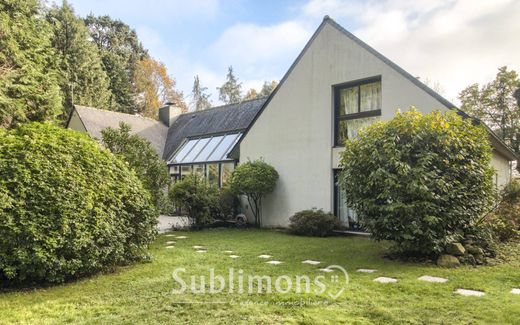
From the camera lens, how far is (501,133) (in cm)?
2552

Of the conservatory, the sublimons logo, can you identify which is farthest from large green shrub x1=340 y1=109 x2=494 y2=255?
the conservatory

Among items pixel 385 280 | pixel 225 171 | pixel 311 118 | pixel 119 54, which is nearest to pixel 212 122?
pixel 225 171

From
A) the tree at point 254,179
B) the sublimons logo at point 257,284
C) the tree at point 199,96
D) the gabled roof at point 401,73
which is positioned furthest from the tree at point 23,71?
the tree at point 199,96

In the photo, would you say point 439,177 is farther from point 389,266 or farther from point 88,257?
point 88,257

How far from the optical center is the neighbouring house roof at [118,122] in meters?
18.6

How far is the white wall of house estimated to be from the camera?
10.5 metres

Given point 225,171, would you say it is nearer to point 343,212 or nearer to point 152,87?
point 343,212

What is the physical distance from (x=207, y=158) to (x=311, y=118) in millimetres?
6043

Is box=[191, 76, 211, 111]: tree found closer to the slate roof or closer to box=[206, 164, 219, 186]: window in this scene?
the slate roof

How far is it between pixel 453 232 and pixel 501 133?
23.1 metres

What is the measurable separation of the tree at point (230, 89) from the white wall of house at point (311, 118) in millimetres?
34953

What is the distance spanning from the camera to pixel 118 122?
1991 centimetres

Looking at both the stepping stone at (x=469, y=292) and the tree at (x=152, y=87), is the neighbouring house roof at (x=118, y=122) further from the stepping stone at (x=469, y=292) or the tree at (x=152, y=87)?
the stepping stone at (x=469, y=292)

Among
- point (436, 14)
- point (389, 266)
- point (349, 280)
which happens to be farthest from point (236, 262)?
point (436, 14)
